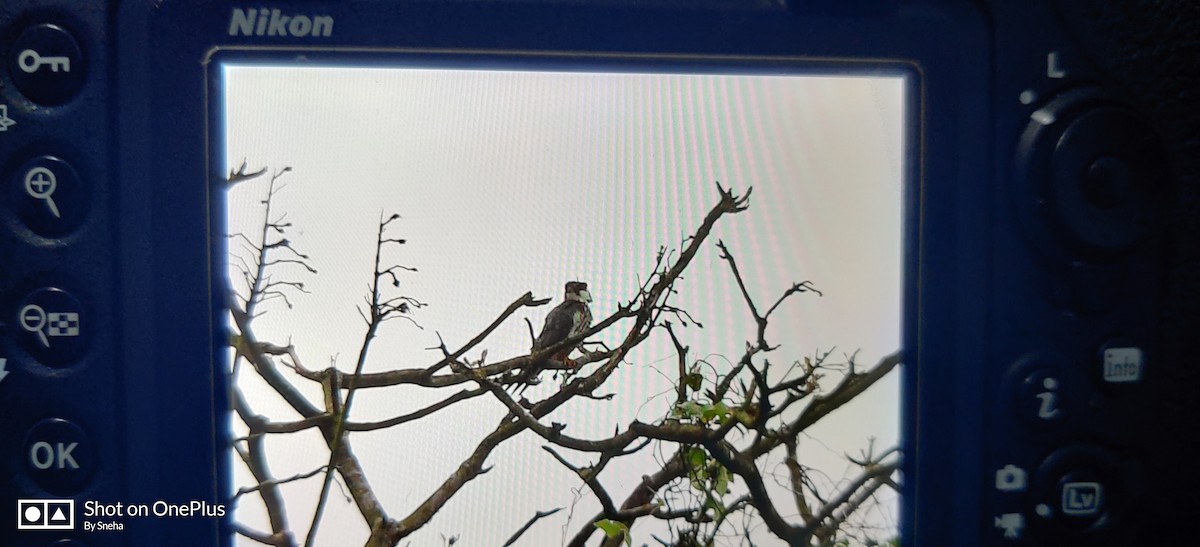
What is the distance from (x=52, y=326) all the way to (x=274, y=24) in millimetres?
220

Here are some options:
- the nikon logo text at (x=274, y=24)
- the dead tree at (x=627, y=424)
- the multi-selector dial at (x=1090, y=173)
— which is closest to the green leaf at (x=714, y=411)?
the dead tree at (x=627, y=424)

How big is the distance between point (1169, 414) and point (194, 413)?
627 mm

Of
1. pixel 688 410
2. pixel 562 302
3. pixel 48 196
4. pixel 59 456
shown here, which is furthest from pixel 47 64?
pixel 688 410

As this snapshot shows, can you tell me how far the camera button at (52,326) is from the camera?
48 centimetres

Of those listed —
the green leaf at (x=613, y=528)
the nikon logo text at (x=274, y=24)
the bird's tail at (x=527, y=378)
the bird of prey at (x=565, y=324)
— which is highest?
the nikon logo text at (x=274, y=24)

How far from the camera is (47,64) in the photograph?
48cm

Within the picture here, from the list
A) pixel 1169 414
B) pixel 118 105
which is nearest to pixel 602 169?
pixel 118 105

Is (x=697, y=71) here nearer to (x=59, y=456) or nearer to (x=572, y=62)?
(x=572, y=62)

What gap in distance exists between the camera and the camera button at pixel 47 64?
1.56 feet

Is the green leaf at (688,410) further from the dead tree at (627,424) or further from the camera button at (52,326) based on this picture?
the camera button at (52,326)

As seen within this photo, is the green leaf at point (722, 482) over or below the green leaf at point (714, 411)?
below

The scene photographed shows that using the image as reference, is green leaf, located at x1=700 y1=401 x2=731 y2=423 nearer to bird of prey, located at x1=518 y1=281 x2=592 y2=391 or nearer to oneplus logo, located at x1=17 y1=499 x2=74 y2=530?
bird of prey, located at x1=518 y1=281 x2=592 y2=391

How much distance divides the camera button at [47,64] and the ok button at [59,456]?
7.5 inches

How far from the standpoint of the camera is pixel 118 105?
0.48 m
